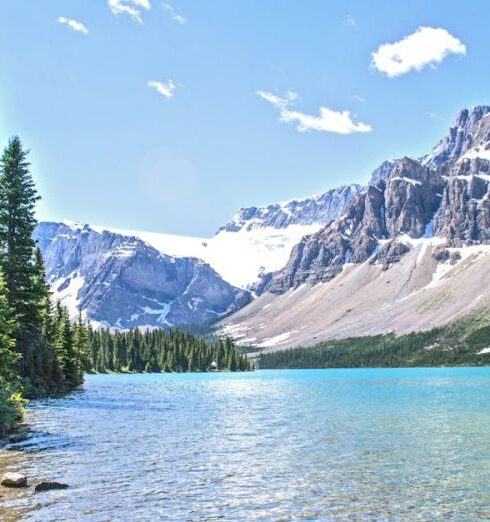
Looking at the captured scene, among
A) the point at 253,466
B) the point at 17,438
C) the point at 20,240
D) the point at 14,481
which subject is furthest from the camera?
the point at 20,240

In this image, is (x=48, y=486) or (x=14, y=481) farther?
(x=48, y=486)

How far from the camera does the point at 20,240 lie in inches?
2712

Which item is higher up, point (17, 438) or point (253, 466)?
point (17, 438)

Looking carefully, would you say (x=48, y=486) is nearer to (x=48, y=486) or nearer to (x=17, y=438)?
(x=48, y=486)

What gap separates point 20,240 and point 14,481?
1731 inches

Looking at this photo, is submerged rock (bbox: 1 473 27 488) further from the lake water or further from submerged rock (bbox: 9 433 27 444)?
submerged rock (bbox: 9 433 27 444)

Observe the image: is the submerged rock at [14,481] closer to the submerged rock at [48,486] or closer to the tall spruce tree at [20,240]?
the submerged rock at [48,486]

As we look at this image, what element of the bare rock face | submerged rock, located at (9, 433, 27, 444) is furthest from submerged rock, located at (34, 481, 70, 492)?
submerged rock, located at (9, 433, 27, 444)

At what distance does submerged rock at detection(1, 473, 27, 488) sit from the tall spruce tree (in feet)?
129

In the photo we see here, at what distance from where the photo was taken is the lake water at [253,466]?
26484 mm

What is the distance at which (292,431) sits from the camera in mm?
52375

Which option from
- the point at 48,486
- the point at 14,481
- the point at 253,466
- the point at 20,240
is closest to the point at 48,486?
the point at 48,486

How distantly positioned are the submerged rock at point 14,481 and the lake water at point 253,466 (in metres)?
0.72

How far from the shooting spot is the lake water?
2648 centimetres
